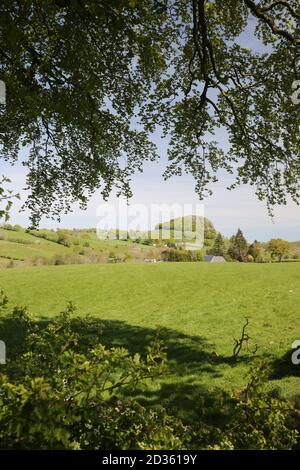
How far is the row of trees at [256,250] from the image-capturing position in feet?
321

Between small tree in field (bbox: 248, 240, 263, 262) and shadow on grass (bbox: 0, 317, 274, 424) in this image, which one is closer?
shadow on grass (bbox: 0, 317, 274, 424)

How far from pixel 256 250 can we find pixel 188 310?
3507 inches

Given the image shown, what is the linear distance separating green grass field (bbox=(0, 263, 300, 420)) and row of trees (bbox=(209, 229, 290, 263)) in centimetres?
6178

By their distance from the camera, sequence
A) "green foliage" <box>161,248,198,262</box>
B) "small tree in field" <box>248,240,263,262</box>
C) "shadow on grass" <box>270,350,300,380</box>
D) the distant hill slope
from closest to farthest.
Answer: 1. "shadow on grass" <box>270,350,300,380</box>
2. "green foliage" <box>161,248,198,262</box>
3. "small tree in field" <box>248,240,263,262</box>
4. the distant hill slope

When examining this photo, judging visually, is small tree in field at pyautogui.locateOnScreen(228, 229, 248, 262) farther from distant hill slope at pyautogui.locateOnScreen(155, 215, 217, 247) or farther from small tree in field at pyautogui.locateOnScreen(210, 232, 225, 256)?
distant hill slope at pyautogui.locateOnScreen(155, 215, 217, 247)

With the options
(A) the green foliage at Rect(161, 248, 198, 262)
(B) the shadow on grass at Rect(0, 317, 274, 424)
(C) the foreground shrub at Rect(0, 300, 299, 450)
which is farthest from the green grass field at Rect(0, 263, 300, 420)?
(A) the green foliage at Rect(161, 248, 198, 262)

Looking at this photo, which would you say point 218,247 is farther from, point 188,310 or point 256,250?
point 188,310

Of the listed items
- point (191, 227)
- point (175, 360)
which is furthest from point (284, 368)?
point (191, 227)

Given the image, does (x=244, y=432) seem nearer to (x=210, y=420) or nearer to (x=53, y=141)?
(x=210, y=420)

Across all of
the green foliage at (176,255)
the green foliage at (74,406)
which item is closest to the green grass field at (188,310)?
the green foliage at (74,406)

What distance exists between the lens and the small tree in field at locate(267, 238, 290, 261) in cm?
9738

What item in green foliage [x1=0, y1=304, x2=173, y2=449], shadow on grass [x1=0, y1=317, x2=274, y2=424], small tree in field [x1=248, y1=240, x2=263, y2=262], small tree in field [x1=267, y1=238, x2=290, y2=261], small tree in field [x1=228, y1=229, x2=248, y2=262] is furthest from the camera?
small tree in field [x1=248, y1=240, x2=263, y2=262]

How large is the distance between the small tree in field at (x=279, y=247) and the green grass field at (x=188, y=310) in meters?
61.2

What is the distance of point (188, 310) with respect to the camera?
23.8 m
